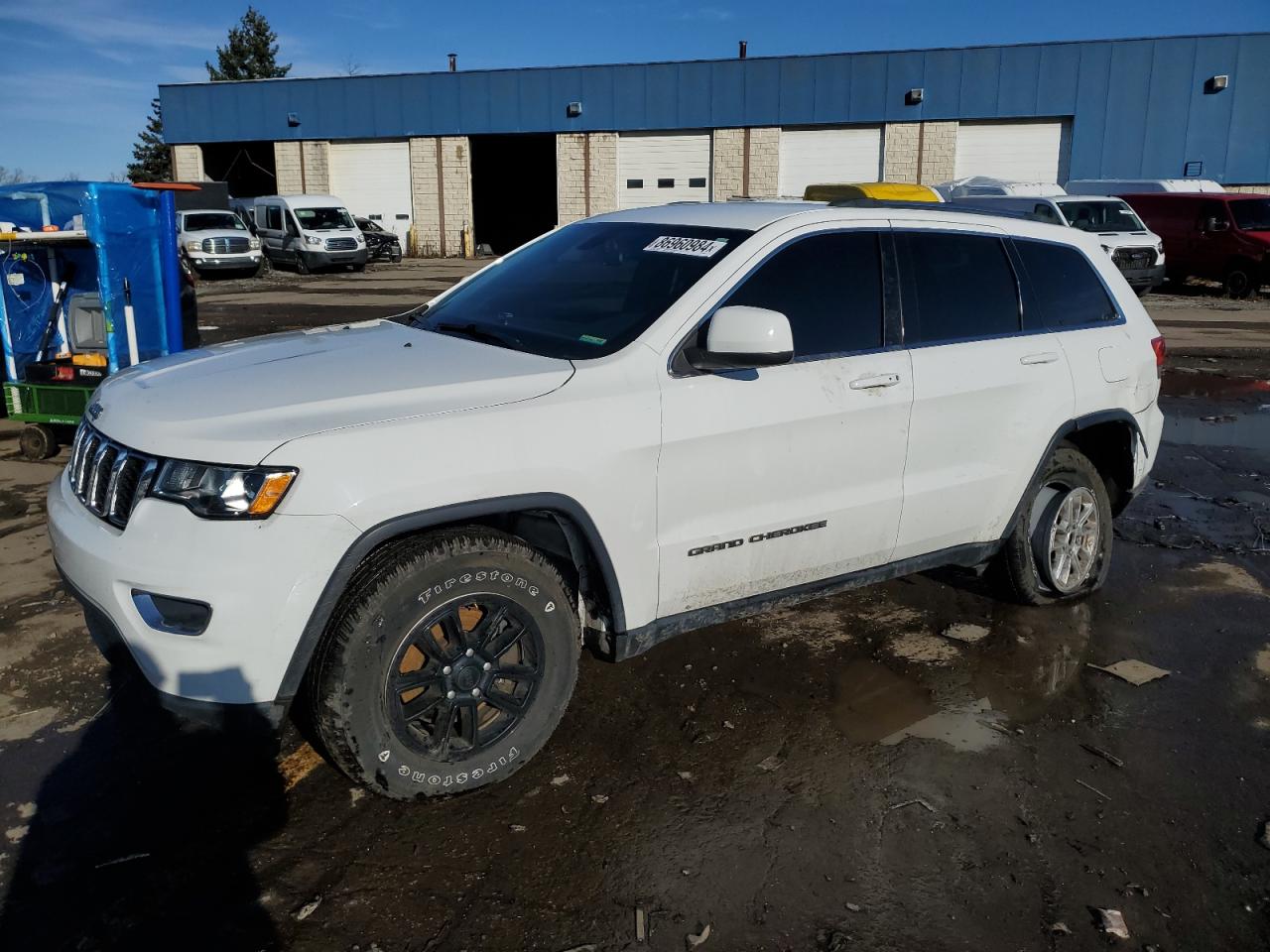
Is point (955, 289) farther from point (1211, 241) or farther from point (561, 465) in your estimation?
point (1211, 241)

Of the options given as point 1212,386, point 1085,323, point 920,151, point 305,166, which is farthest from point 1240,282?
point 305,166

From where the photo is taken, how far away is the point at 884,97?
3288cm

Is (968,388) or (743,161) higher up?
(743,161)

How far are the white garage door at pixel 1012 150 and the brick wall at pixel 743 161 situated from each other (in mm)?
5796

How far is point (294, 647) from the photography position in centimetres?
284

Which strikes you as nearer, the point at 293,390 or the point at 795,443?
the point at 293,390

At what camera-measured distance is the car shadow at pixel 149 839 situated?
8.86 ft

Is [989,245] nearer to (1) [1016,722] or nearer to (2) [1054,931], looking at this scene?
(1) [1016,722]

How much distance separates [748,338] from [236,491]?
1583mm

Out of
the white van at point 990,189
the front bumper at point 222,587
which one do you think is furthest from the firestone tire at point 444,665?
the white van at point 990,189

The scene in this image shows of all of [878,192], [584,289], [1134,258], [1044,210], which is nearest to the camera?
[584,289]

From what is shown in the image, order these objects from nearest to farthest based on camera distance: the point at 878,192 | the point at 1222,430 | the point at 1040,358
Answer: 1. the point at 1040,358
2. the point at 1222,430
3. the point at 878,192

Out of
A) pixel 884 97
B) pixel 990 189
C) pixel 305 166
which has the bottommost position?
pixel 990 189

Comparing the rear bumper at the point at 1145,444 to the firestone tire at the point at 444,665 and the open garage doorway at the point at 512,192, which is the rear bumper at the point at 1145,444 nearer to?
the firestone tire at the point at 444,665
